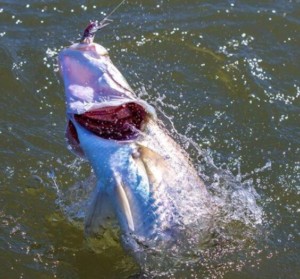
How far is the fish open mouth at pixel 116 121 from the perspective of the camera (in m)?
3.40

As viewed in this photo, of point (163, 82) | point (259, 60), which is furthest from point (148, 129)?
point (259, 60)

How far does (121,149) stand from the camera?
3.36 metres

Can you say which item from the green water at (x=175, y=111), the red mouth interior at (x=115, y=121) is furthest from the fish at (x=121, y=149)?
the green water at (x=175, y=111)

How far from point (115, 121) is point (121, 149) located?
16 centimetres

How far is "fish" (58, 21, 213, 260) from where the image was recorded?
3.36 meters

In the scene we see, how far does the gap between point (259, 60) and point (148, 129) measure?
110 inches

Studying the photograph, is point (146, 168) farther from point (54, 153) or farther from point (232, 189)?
point (54, 153)

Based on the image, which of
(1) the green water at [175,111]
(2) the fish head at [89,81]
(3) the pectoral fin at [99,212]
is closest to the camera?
(2) the fish head at [89,81]

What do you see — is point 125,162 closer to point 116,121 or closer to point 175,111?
point 116,121

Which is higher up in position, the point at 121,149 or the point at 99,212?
the point at 121,149

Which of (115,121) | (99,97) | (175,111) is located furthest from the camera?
(175,111)

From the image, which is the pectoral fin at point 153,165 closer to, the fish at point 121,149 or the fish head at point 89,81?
the fish at point 121,149

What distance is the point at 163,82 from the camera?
18.7 ft

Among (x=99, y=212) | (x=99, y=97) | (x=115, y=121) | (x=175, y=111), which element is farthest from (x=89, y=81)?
(x=175, y=111)
